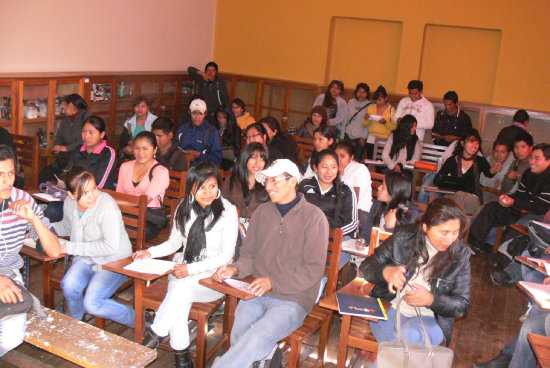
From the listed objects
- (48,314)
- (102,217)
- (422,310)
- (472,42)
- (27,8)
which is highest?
(472,42)

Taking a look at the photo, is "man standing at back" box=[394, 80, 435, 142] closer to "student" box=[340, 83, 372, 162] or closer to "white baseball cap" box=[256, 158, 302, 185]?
"student" box=[340, 83, 372, 162]

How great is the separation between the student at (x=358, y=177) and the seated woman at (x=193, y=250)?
5.06 ft

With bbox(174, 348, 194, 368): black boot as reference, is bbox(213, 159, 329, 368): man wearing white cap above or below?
above

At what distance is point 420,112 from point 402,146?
128cm

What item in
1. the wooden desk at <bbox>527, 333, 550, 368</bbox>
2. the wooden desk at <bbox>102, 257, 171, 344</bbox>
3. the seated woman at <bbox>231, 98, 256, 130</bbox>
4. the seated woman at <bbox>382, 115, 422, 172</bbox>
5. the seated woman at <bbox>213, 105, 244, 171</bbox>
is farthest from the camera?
the seated woman at <bbox>231, 98, 256, 130</bbox>

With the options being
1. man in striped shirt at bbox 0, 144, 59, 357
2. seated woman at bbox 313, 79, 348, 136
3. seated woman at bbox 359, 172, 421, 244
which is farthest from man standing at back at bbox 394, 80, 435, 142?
man in striped shirt at bbox 0, 144, 59, 357

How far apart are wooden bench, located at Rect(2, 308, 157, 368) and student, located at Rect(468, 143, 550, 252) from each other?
395 cm

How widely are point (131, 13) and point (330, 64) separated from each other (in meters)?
3.40

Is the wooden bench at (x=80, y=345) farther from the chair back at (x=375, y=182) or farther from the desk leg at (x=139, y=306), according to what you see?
the chair back at (x=375, y=182)

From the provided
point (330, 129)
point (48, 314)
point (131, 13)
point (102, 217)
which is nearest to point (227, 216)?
point (102, 217)

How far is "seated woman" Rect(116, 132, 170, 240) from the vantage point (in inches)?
176

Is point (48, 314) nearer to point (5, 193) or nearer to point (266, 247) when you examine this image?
point (5, 193)

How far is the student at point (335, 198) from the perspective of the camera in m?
4.23

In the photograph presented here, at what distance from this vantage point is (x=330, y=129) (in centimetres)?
558
